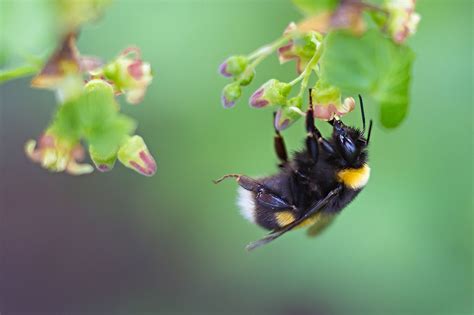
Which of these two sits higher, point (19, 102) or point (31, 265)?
point (19, 102)

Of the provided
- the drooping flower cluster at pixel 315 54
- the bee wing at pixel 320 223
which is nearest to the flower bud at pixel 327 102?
the drooping flower cluster at pixel 315 54

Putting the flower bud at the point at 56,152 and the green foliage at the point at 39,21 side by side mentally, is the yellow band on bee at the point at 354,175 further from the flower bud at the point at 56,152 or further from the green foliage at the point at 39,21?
the green foliage at the point at 39,21

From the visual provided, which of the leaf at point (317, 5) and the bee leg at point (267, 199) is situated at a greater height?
the bee leg at point (267, 199)

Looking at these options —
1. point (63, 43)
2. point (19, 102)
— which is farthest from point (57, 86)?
point (19, 102)

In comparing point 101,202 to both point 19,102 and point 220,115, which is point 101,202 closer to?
point 19,102

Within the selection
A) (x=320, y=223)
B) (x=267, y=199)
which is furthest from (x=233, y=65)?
(x=320, y=223)
